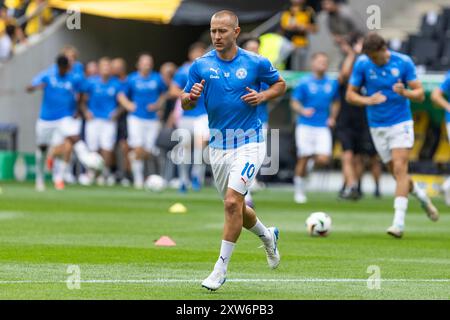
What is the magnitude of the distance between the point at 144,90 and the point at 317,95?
Result: 18.7 feet

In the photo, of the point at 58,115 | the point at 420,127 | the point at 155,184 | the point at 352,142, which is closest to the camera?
the point at 352,142

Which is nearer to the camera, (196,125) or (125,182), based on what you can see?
(196,125)

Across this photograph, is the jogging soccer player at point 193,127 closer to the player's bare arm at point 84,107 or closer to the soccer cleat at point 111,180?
the player's bare arm at point 84,107

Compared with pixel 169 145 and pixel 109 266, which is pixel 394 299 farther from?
pixel 169 145

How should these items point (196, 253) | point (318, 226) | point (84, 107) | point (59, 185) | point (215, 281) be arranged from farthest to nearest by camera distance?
point (84, 107) < point (59, 185) < point (318, 226) < point (196, 253) < point (215, 281)

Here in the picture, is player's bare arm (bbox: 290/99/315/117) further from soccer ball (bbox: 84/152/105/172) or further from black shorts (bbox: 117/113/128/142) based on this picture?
black shorts (bbox: 117/113/128/142)

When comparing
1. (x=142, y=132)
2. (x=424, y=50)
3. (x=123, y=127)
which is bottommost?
(x=123, y=127)

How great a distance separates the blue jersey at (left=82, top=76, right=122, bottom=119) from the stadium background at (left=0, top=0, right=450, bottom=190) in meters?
1.74

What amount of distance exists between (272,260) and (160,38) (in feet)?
76.1

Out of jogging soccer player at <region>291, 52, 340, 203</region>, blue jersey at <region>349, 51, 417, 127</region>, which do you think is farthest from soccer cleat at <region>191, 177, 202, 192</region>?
blue jersey at <region>349, 51, 417, 127</region>

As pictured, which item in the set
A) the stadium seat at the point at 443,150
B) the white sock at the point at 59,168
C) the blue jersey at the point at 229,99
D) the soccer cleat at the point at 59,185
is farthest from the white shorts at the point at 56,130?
the blue jersey at the point at 229,99

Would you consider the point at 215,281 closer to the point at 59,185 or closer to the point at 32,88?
the point at 32,88

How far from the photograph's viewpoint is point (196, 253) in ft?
42.6

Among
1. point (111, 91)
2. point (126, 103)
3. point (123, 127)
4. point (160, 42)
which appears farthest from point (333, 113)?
point (160, 42)
